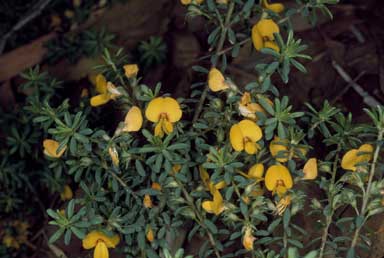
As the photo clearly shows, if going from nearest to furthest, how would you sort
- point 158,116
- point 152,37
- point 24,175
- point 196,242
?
point 158,116, point 196,242, point 24,175, point 152,37

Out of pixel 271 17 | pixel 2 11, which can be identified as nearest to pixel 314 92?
pixel 271 17

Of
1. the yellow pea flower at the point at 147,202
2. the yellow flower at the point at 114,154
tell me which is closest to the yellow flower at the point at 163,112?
the yellow flower at the point at 114,154

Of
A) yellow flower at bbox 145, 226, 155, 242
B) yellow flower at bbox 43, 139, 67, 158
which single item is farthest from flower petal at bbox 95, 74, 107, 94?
yellow flower at bbox 145, 226, 155, 242

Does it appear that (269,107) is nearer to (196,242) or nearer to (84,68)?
(196,242)

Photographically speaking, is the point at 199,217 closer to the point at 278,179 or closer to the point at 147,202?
the point at 147,202

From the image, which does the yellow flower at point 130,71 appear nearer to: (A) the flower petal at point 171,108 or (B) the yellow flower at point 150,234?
(A) the flower petal at point 171,108
